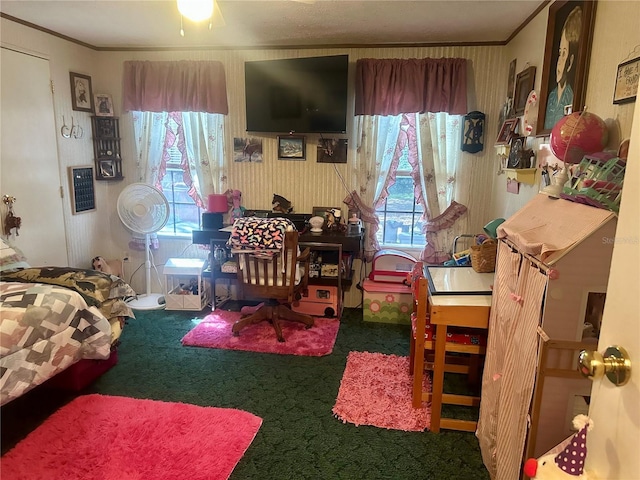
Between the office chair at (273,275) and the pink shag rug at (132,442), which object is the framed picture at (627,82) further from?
the pink shag rug at (132,442)

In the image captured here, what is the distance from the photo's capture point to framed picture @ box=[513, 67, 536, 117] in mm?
2788

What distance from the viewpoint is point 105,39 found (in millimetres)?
3725

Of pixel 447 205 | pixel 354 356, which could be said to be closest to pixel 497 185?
pixel 447 205

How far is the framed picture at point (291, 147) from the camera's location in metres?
3.93

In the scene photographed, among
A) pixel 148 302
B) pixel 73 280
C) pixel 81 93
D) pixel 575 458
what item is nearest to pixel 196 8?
pixel 73 280

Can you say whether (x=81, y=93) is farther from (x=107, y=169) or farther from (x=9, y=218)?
(x=9, y=218)

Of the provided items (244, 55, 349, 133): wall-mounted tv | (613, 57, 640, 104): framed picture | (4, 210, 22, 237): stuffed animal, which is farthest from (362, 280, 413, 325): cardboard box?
(4, 210, 22, 237): stuffed animal

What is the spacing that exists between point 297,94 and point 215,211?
4.22 ft

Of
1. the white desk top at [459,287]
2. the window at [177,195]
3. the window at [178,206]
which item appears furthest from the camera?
the window at [178,206]

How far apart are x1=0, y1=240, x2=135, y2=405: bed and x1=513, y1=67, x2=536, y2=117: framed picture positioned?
298 cm

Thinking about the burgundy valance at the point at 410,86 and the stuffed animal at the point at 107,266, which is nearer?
the burgundy valance at the point at 410,86

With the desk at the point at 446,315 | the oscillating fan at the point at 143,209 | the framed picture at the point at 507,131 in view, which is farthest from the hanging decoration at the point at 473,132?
the oscillating fan at the point at 143,209

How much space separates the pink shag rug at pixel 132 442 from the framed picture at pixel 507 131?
247 cm

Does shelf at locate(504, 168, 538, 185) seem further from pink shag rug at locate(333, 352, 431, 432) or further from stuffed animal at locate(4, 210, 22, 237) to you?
stuffed animal at locate(4, 210, 22, 237)
